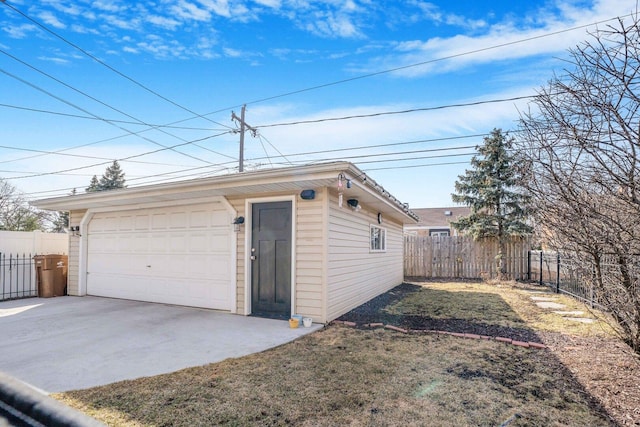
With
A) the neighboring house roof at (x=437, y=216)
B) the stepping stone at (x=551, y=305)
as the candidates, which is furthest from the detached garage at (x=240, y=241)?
the neighboring house roof at (x=437, y=216)

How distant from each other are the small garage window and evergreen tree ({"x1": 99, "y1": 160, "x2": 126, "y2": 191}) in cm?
1888

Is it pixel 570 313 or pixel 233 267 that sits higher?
pixel 233 267

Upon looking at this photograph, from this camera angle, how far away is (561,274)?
9734 millimetres

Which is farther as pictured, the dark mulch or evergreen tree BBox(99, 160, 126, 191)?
evergreen tree BBox(99, 160, 126, 191)

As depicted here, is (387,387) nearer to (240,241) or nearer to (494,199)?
(240,241)

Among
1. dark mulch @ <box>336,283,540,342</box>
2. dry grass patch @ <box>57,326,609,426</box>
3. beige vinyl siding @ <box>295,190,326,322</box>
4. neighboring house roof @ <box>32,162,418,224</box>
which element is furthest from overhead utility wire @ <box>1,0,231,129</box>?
dark mulch @ <box>336,283,540,342</box>

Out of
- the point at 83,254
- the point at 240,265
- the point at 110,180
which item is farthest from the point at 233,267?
the point at 110,180

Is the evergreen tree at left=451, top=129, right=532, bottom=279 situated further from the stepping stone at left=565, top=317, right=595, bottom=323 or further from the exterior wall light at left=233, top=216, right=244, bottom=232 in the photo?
the exterior wall light at left=233, top=216, right=244, bottom=232

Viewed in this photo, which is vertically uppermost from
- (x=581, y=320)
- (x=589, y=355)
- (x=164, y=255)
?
(x=164, y=255)

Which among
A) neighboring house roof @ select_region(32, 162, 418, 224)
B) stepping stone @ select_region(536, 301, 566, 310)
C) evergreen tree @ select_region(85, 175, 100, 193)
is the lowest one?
stepping stone @ select_region(536, 301, 566, 310)

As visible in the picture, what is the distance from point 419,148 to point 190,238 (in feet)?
29.8

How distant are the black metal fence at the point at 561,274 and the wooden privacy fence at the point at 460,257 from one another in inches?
16.1

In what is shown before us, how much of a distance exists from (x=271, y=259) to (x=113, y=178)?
2060 centimetres

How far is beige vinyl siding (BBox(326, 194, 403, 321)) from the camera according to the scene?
228 inches
